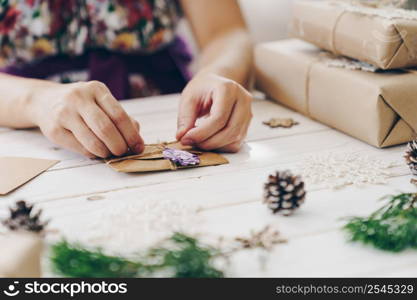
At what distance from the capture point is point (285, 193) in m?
0.73

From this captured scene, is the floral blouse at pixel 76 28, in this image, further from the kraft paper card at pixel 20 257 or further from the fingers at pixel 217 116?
the kraft paper card at pixel 20 257

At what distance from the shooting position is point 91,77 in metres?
1.37

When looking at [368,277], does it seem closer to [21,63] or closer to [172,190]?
[172,190]

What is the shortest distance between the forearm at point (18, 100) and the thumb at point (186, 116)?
0.82 feet

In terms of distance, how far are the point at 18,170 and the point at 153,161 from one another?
0.69ft

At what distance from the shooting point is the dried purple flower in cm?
89

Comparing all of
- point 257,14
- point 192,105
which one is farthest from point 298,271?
point 257,14

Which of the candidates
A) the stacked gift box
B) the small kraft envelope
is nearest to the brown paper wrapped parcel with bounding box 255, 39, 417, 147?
the stacked gift box

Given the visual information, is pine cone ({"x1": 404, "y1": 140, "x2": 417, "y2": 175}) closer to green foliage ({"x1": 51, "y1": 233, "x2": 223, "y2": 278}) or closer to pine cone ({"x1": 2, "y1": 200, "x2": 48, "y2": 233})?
green foliage ({"x1": 51, "y1": 233, "x2": 223, "y2": 278})

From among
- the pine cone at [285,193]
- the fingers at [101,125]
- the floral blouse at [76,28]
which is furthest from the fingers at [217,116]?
the floral blouse at [76,28]

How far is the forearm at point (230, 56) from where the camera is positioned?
1.22 metres

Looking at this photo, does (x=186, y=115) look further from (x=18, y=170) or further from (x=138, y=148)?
(x=18, y=170)

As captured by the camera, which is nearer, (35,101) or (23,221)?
(23,221)

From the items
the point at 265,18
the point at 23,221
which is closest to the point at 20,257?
the point at 23,221
